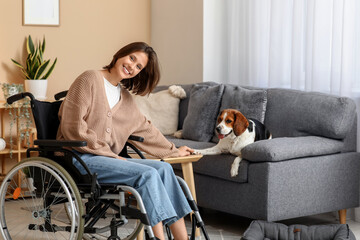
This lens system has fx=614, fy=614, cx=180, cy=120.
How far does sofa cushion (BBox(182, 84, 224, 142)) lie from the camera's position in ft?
13.6

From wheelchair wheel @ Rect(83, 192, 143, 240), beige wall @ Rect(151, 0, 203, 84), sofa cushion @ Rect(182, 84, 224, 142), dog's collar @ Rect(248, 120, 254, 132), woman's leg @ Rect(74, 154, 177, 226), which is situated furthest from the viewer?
beige wall @ Rect(151, 0, 203, 84)

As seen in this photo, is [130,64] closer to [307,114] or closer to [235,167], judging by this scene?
[235,167]

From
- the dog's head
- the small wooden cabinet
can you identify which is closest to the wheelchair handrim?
the dog's head

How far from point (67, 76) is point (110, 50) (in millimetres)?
462

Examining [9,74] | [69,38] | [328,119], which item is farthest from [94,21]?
[328,119]

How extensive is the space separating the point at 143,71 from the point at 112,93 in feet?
0.62

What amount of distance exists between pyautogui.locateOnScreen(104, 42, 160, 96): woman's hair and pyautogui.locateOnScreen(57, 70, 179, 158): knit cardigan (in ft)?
0.21

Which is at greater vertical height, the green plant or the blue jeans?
the green plant

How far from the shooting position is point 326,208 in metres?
3.57

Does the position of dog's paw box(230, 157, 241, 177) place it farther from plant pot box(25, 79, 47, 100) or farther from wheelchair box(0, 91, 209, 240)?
plant pot box(25, 79, 47, 100)

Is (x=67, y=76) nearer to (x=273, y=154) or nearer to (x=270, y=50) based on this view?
(x=270, y=50)

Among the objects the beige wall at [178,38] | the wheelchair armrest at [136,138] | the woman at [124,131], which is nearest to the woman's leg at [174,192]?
the woman at [124,131]

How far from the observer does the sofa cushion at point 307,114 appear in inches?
141

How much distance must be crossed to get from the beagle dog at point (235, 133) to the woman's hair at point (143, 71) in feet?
1.95
